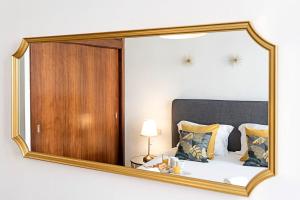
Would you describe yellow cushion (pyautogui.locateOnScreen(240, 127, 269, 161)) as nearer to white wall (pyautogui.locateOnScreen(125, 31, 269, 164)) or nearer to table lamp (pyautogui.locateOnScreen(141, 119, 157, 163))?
white wall (pyautogui.locateOnScreen(125, 31, 269, 164))

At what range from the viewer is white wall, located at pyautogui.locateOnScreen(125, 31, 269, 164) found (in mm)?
1114

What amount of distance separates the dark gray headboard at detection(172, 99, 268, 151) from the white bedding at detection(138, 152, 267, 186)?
1.9 inches

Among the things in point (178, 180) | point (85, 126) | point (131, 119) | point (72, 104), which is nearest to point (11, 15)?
point (72, 104)

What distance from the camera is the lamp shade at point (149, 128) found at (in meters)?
1.32

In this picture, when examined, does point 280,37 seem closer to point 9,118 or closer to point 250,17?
point 250,17

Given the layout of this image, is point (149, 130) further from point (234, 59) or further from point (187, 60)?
point (234, 59)

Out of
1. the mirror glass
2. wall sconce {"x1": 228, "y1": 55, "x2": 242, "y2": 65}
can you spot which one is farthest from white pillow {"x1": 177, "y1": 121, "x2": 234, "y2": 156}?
wall sconce {"x1": 228, "y1": 55, "x2": 242, "y2": 65}

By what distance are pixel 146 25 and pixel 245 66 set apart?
43cm

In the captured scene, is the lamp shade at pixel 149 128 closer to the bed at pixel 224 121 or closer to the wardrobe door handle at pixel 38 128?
the bed at pixel 224 121

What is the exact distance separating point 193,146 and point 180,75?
27cm

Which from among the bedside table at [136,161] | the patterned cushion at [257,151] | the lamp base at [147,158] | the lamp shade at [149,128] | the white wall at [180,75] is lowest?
the bedside table at [136,161]

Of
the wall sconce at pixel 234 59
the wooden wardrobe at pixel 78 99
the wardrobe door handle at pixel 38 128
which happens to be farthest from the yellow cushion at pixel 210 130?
the wardrobe door handle at pixel 38 128

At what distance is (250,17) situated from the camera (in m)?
1.11

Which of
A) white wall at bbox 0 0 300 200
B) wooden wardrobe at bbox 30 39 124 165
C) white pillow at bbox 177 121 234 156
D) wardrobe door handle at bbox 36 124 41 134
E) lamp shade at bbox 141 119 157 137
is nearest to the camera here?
white wall at bbox 0 0 300 200
